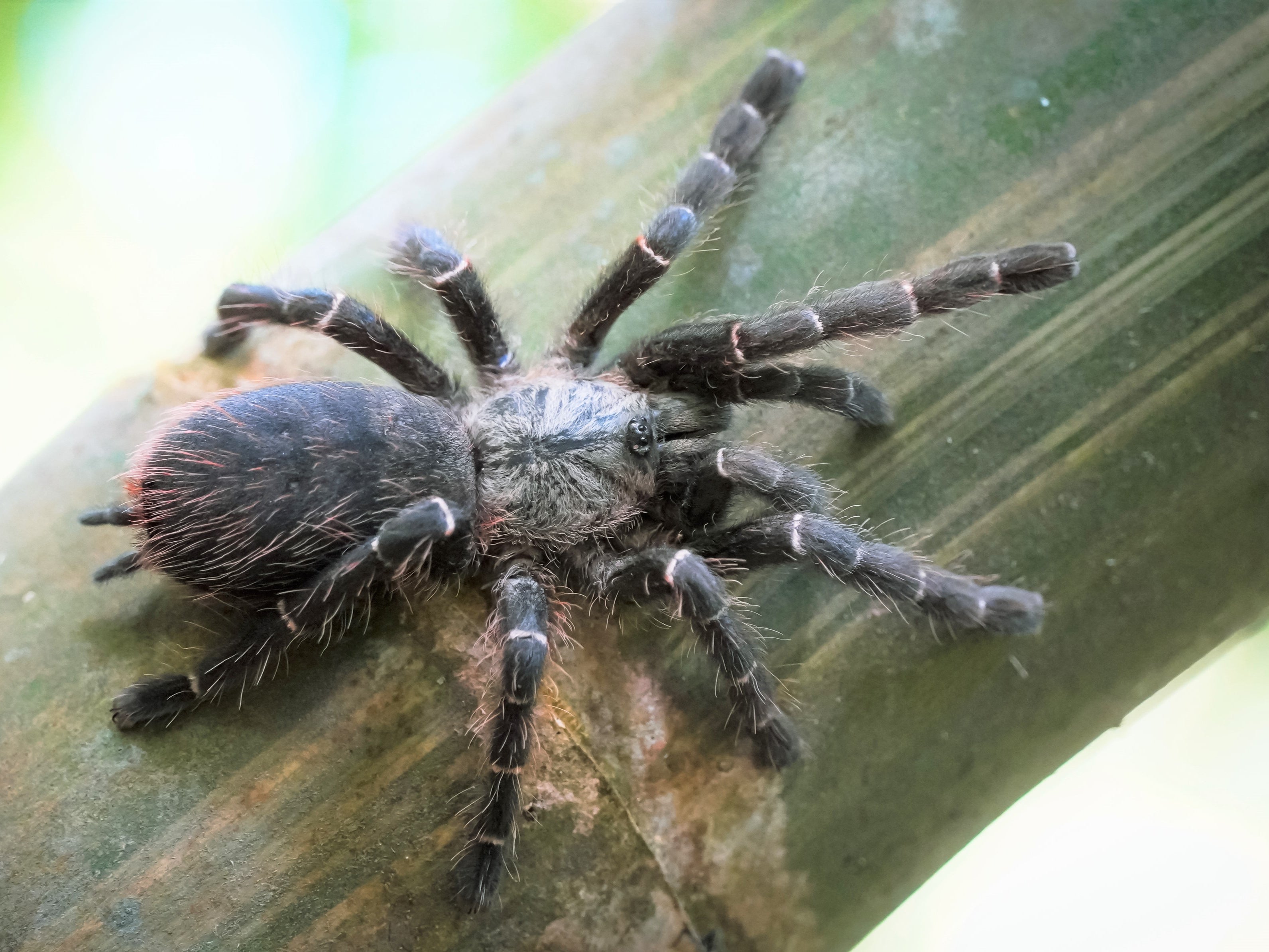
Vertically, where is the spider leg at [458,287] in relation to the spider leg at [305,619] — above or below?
above

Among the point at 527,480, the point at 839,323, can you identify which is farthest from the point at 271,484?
the point at 839,323

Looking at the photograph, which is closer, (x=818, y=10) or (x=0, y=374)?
(x=818, y=10)

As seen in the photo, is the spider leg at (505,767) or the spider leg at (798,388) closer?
the spider leg at (505,767)

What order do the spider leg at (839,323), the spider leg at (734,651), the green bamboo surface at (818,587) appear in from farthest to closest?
the spider leg at (839,323) → the spider leg at (734,651) → the green bamboo surface at (818,587)

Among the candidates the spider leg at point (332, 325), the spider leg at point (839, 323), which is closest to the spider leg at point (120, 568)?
the spider leg at point (332, 325)

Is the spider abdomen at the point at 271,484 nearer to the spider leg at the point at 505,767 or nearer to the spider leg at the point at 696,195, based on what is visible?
the spider leg at the point at 505,767

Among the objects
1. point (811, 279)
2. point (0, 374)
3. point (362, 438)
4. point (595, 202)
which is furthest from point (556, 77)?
point (0, 374)

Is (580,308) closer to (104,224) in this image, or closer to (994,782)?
(994,782)
